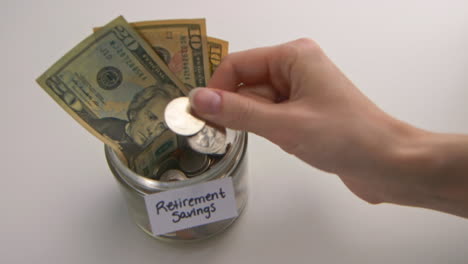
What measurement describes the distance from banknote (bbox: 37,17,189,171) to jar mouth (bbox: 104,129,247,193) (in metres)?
0.03

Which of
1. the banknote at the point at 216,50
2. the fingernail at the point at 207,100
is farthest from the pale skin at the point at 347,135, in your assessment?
the banknote at the point at 216,50

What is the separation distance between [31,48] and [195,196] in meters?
0.54

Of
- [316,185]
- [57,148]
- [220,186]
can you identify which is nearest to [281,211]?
[316,185]

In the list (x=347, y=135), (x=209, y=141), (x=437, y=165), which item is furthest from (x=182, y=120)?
(x=437, y=165)

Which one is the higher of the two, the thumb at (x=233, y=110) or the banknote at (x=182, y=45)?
the banknote at (x=182, y=45)

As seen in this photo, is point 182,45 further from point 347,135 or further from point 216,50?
point 347,135

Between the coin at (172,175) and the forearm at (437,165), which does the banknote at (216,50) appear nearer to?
the coin at (172,175)

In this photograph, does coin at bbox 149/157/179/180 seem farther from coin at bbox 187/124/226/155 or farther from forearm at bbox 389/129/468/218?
forearm at bbox 389/129/468/218

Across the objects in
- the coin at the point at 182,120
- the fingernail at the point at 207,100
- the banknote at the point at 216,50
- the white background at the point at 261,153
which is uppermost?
the banknote at the point at 216,50

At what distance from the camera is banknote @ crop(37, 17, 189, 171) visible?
526 mm

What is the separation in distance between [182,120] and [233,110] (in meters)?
0.08

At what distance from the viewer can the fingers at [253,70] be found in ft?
1.95

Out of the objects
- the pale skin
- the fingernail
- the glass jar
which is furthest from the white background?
the fingernail

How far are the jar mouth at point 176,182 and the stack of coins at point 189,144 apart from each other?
3 centimetres
